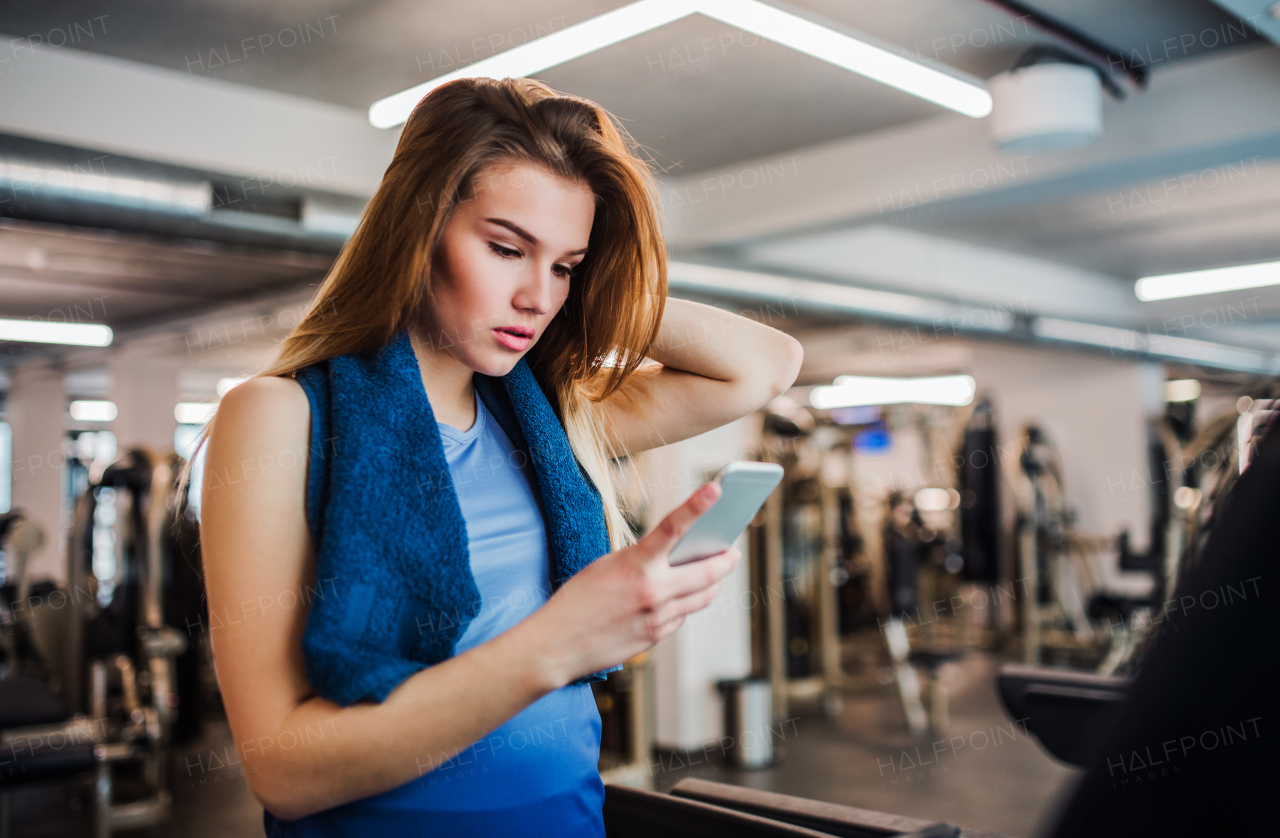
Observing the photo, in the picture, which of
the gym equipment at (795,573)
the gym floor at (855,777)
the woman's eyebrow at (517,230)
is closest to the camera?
the woman's eyebrow at (517,230)

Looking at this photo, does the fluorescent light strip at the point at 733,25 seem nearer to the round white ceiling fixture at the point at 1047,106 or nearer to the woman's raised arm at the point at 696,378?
the round white ceiling fixture at the point at 1047,106

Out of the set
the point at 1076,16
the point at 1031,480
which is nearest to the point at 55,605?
the point at 1076,16

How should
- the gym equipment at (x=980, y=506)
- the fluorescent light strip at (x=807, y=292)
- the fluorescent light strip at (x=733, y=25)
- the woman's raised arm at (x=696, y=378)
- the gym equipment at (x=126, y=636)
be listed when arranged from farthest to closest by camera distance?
the gym equipment at (x=980, y=506) < the fluorescent light strip at (x=807, y=292) < the gym equipment at (x=126, y=636) < the fluorescent light strip at (x=733, y=25) < the woman's raised arm at (x=696, y=378)

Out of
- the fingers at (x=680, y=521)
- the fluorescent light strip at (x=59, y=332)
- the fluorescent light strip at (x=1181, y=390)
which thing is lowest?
the fingers at (x=680, y=521)

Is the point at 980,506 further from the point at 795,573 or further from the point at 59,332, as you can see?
the point at 59,332

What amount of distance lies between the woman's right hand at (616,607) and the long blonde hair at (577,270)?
338mm

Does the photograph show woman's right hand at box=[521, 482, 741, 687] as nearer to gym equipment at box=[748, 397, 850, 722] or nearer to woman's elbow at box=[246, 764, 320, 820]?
woman's elbow at box=[246, 764, 320, 820]

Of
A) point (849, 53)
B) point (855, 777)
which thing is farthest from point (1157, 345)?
point (849, 53)

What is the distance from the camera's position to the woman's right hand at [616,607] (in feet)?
2.24

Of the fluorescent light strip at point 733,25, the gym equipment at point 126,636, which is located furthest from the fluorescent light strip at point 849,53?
the gym equipment at point 126,636

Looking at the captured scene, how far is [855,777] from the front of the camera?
15.6 ft

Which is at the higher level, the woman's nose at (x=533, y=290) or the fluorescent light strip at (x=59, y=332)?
the fluorescent light strip at (x=59, y=332)

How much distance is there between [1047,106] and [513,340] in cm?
333

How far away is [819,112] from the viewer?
13.9 ft
